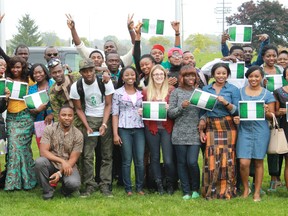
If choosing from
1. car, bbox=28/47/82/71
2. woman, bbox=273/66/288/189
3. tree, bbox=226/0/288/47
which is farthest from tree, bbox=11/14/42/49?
woman, bbox=273/66/288/189

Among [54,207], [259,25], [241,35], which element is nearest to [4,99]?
[54,207]

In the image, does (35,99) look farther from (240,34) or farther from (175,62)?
(240,34)

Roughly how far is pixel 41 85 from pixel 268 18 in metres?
30.7

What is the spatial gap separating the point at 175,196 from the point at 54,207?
1.70 meters

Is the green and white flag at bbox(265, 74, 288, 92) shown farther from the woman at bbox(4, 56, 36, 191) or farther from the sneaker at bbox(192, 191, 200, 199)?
the woman at bbox(4, 56, 36, 191)

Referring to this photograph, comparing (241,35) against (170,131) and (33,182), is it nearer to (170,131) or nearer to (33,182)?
(170,131)

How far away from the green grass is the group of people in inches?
8.1

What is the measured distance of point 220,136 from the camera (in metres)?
7.61

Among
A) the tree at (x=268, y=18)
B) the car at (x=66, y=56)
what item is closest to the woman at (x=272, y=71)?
the car at (x=66, y=56)

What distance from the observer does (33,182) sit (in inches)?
331

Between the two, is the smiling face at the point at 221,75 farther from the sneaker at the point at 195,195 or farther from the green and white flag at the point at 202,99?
the sneaker at the point at 195,195

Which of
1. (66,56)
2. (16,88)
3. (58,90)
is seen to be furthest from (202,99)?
(66,56)

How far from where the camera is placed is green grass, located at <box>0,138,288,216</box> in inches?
275

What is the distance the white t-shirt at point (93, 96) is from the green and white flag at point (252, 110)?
1826 mm
